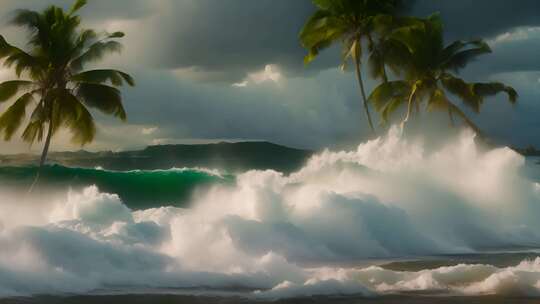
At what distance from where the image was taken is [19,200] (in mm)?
35469

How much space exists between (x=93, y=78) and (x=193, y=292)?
1512 centimetres

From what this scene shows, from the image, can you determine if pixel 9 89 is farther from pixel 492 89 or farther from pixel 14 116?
pixel 492 89

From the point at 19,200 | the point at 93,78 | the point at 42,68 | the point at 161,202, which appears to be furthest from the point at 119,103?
the point at 19,200

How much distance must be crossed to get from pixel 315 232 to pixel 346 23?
16.3 m

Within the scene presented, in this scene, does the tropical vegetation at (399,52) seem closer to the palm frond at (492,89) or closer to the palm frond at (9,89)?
the palm frond at (492,89)

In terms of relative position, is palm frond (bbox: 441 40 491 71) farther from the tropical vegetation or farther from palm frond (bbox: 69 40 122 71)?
palm frond (bbox: 69 40 122 71)

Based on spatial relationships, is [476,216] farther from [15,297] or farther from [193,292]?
[15,297]

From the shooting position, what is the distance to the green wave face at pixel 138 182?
34.7 meters

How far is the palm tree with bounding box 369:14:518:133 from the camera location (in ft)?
112

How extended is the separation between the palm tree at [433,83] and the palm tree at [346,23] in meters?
2.07

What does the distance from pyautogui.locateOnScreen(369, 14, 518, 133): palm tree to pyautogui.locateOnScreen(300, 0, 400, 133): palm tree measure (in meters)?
2.07

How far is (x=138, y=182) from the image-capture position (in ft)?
118

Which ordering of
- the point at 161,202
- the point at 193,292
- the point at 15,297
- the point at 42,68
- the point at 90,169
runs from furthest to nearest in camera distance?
the point at 90,169
the point at 161,202
the point at 42,68
the point at 193,292
the point at 15,297

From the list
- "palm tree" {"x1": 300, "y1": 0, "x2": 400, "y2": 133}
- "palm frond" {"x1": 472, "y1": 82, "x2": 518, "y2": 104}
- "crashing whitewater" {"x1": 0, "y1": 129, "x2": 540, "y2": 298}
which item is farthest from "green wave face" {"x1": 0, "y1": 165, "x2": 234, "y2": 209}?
"palm frond" {"x1": 472, "y1": 82, "x2": 518, "y2": 104}
